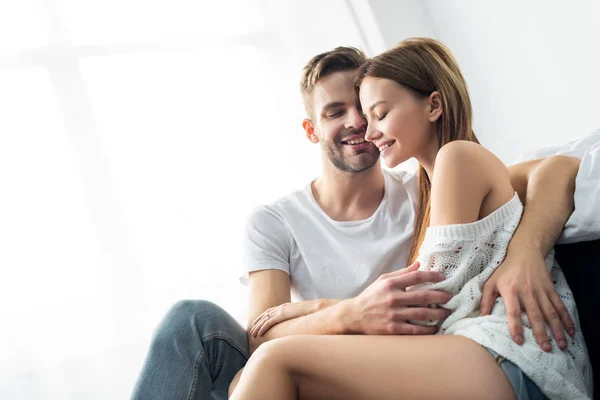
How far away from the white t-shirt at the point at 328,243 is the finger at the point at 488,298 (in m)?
0.64

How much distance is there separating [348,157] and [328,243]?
272 mm

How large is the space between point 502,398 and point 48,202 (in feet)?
7.00

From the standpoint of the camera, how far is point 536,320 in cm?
114

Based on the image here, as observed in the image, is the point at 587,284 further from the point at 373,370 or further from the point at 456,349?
the point at 373,370

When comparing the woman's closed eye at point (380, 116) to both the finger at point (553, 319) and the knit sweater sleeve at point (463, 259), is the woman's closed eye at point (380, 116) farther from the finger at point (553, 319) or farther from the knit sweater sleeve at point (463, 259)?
the finger at point (553, 319)

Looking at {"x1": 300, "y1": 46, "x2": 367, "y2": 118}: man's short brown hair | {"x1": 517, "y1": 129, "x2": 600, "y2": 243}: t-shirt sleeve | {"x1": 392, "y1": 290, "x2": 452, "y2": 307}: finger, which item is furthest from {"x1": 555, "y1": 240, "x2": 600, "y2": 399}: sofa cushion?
{"x1": 300, "y1": 46, "x2": 367, "y2": 118}: man's short brown hair

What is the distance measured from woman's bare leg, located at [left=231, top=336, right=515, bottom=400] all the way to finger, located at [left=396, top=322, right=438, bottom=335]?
0.38 ft

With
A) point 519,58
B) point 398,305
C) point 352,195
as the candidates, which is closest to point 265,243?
point 352,195

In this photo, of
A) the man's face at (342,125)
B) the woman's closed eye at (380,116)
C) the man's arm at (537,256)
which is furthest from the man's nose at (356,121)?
the man's arm at (537,256)

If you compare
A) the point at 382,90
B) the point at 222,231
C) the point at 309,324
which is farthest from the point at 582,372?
the point at 222,231

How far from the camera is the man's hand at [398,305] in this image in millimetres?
1245

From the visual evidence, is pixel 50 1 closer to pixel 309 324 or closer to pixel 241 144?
pixel 241 144

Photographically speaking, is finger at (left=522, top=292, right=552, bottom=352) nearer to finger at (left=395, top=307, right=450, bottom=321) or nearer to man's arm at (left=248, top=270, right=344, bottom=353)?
finger at (left=395, top=307, right=450, bottom=321)

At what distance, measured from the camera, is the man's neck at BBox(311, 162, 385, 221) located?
202cm
